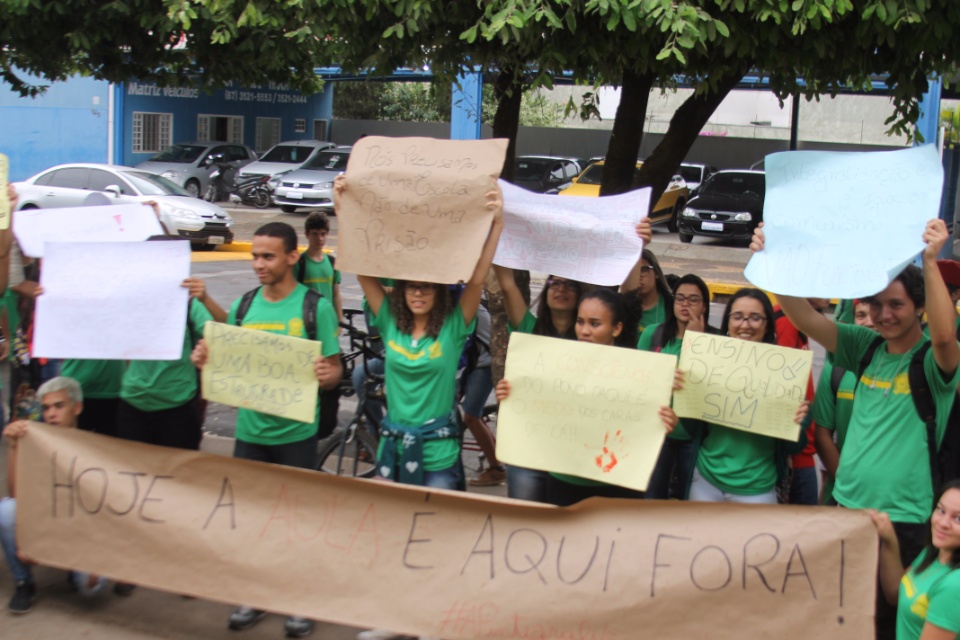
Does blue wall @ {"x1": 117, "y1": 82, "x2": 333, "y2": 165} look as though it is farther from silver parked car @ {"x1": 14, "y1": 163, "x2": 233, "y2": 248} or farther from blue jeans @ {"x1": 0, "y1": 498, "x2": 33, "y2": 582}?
blue jeans @ {"x1": 0, "y1": 498, "x2": 33, "y2": 582}

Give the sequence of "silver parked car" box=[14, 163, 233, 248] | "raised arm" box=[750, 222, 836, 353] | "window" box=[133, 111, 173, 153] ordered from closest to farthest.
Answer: "raised arm" box=[750, 222, 836, 353] < "silver parked car" box=[14, 163, 233, 248] < "window" box=[133, 111, 173, 153]

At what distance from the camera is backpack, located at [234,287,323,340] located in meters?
4.55

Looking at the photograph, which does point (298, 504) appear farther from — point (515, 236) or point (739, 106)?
point (739, 106)

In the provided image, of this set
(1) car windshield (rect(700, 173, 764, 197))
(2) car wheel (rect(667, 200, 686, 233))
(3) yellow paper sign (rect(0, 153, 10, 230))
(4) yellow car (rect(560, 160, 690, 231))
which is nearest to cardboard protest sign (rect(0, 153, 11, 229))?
(3) yellow paper sign (rect(0, 153, 10, 230))

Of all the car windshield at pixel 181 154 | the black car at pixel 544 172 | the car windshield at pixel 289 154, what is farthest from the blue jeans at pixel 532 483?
the car windshield at pixel 181 154

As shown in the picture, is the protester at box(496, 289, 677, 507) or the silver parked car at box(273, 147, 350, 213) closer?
the protester at box(496, 289, 677, 507)

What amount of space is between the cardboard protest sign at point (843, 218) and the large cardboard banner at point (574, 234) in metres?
0.69

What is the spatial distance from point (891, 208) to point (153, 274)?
10.2ft

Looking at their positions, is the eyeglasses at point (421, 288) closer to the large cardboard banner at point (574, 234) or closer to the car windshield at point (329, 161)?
the large cardboard banner at point (574, 234)

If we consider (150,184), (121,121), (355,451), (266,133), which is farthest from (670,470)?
(266,133)

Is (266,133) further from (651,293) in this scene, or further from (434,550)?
(434,550)

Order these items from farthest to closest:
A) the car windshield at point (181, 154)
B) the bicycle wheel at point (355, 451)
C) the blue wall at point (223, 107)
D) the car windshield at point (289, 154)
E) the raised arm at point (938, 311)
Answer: the blue wall at point (223, 107) < the car windshield at point (289, 154) < the car windshield at point (181, 154) < the bicycle wheel at point (355, 451) < the raised arm at point (938, 311)

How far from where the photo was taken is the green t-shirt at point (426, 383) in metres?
4.32

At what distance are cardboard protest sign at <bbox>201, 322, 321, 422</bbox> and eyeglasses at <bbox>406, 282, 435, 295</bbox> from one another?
0.45 m
